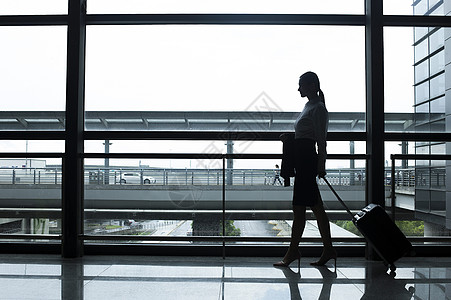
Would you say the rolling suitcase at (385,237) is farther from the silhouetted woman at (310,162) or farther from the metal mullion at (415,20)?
the metal mullion at (415,20)

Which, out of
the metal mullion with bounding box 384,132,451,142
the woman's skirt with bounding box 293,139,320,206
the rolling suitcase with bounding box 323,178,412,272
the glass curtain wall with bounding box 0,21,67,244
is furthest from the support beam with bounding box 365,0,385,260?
the glass curtain wall with bounding box 0,21,67,244

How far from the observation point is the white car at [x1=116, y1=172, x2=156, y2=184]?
136 inches

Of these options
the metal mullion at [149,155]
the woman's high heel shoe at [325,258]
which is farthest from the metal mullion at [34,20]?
the woman's high heel shoe at [325,258]

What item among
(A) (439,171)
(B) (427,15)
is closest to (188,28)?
(B) (427,15)

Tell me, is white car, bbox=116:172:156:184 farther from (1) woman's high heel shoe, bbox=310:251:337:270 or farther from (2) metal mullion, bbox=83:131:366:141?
(1) woman's high heel shoe, bbox=310:251:337:270

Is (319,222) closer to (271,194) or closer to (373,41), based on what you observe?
(271,194)

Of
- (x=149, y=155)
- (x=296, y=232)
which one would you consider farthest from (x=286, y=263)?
(x=149, y=155)

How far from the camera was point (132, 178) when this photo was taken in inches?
137

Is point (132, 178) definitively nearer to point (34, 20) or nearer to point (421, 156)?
point (34, 20)

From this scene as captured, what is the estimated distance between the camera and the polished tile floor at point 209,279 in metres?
2.41

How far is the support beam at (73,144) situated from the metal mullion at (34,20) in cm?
11

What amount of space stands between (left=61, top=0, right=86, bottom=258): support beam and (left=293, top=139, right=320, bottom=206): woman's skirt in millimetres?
1740

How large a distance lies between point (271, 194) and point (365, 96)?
3.78ft

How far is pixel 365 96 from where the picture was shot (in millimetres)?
3617
